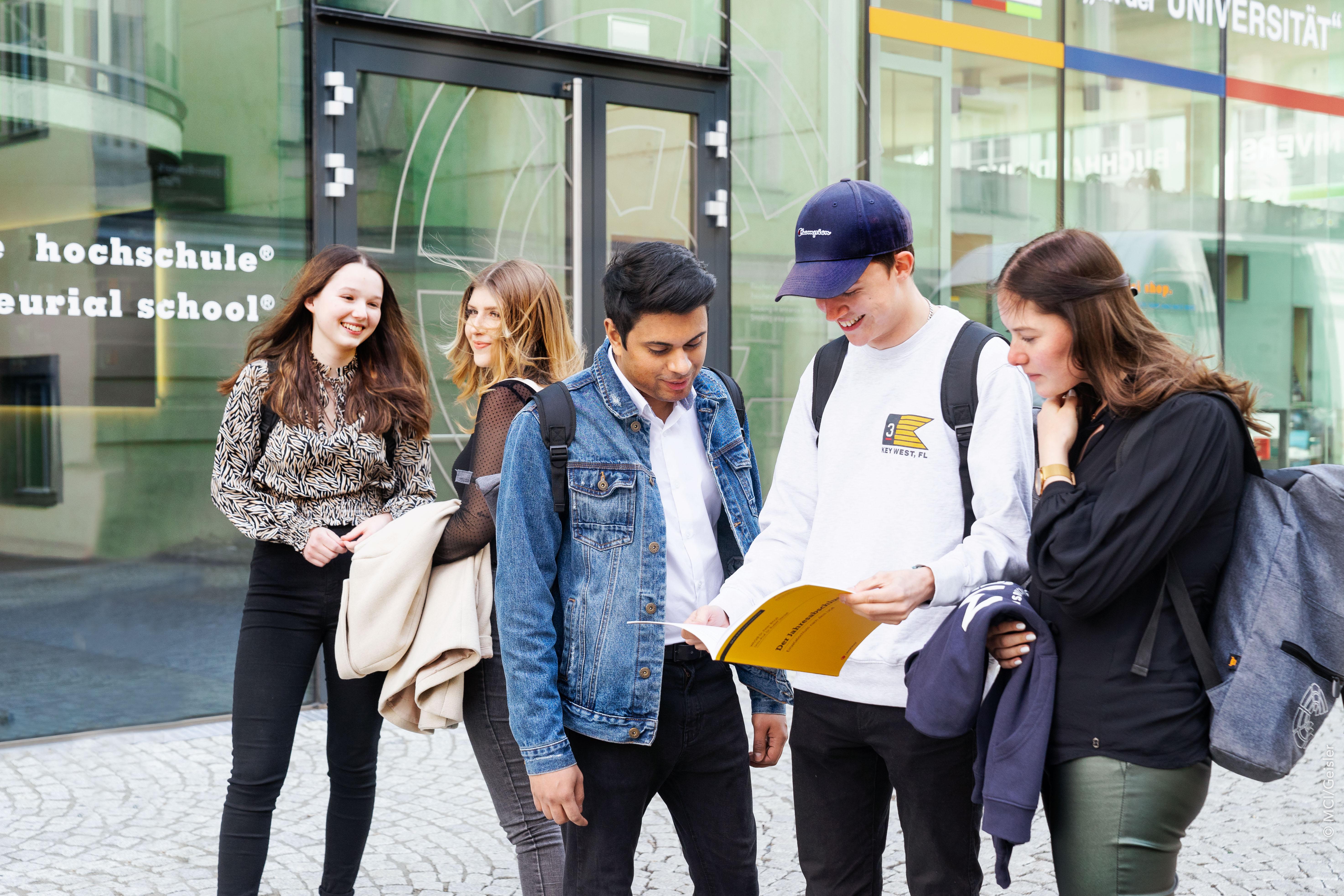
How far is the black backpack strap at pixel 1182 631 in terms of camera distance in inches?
Result: 82.6

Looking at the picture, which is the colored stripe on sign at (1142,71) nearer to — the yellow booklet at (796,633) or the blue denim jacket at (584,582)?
the blue denim jacket at (584,582)

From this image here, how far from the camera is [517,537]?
2.43 m

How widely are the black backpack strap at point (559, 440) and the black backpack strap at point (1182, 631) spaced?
1068 millimetres

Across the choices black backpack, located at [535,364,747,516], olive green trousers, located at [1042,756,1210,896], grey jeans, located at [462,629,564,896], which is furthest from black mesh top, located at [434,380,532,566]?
olive green trousers, located at [1042,756,1210,896]

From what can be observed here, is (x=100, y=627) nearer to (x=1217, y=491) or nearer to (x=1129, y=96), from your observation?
(x=1217, y=491)

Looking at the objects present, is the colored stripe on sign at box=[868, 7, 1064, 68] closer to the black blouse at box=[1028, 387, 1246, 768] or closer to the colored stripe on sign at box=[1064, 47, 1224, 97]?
the colored stripe on sign at box=[1064, 47, 1224, 97]

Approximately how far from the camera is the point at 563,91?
6996 mm

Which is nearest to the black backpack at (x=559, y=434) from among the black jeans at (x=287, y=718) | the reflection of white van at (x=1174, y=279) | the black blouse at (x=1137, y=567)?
the black blouse at (x=1137, y=567)

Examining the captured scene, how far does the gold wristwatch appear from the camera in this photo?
7.22 feet

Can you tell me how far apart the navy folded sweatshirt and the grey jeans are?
3.41ft

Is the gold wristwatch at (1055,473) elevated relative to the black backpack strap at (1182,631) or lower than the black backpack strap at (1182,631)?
elevated

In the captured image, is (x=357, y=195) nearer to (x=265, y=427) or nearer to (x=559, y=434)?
(x=265, y=427)

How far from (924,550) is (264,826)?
199cm

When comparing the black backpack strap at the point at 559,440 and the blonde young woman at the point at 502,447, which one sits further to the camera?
the blonde young woman at the point at 502,447
